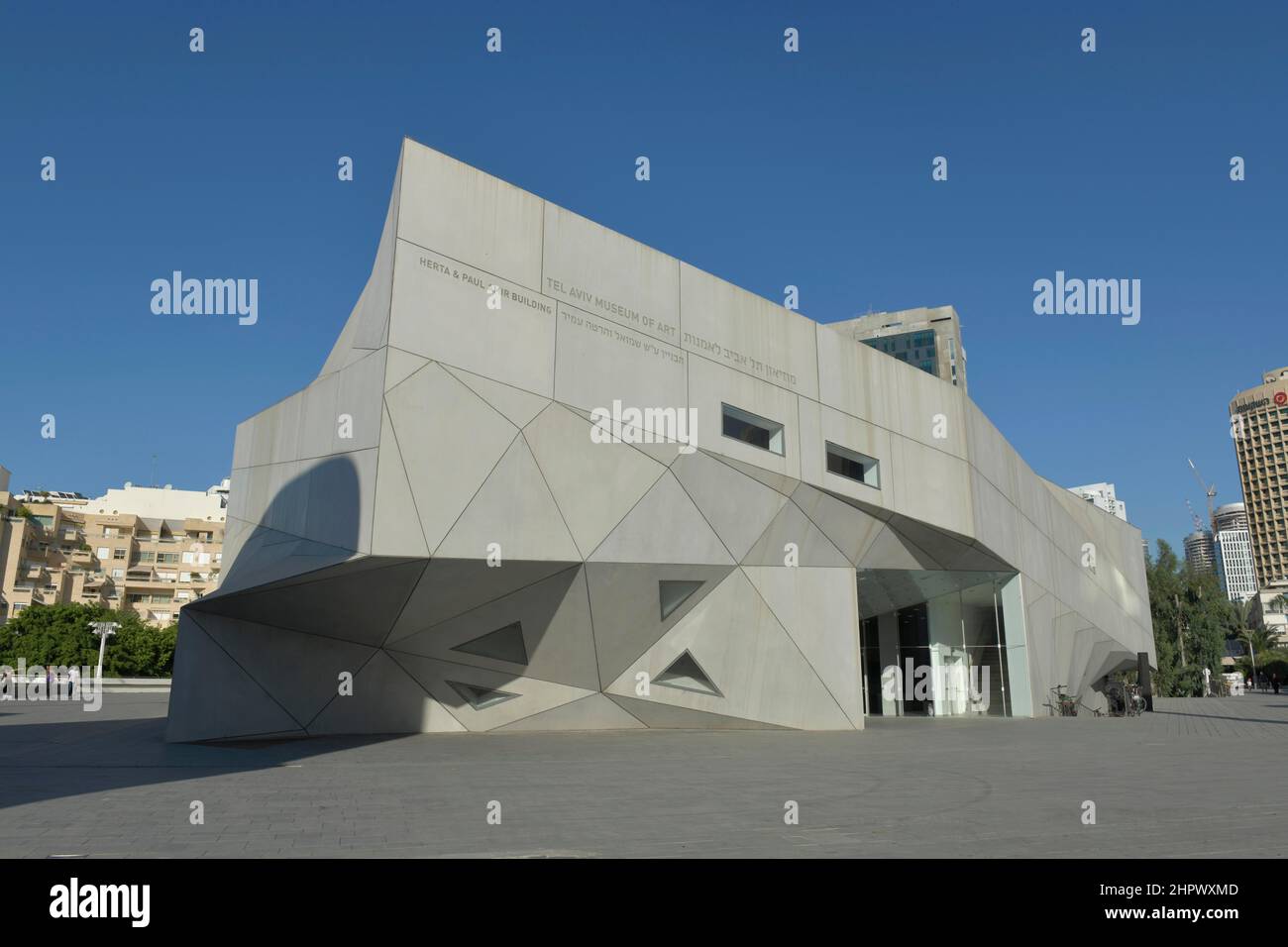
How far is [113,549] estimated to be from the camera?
3455 inches

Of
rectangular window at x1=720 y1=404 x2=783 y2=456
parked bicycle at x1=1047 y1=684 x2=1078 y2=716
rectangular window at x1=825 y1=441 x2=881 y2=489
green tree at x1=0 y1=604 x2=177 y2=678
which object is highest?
rectangular window at x1=720 y1=404 x2=783 y2=456

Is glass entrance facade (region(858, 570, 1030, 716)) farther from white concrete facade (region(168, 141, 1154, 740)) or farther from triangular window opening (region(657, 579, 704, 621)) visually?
triangular window opening (region(657, 579, 704, 621))

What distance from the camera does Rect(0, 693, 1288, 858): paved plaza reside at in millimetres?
6137

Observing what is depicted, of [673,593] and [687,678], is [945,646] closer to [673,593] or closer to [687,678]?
[687,678]

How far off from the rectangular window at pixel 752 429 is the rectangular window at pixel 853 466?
5.72 feet

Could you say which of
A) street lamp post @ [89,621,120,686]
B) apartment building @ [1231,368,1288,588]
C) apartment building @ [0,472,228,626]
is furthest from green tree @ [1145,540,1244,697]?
apartment building @ [1231,368,1288,588]

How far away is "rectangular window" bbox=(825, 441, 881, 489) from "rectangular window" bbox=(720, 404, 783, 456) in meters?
1.74

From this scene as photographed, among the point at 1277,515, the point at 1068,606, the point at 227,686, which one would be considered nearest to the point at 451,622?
the point at 227,686

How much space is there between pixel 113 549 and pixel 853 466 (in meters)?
87.8

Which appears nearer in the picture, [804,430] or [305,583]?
[305,583]

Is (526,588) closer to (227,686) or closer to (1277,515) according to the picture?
(227,686)

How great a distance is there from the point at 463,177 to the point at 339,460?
5.61 meters
